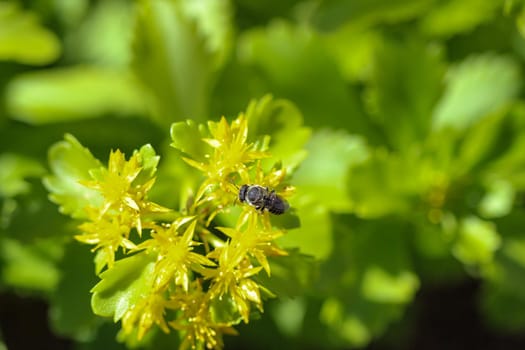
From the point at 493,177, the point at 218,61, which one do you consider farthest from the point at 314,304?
the point at 218,61

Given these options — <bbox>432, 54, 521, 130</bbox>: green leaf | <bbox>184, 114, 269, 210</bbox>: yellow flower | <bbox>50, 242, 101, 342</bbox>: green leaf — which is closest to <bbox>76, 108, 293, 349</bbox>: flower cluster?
<bbox>184, 114, 269, 210</bbox>: yellow flower

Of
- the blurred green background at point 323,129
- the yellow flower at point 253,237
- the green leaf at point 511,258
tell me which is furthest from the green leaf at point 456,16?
the yellow flower at point 253,237

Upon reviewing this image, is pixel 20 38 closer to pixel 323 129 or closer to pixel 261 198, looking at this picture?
pixel 323 129

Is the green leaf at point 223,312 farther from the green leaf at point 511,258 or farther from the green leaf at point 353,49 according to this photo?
the green leaf at point 353,49

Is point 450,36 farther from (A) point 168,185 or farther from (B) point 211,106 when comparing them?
(A) point 168,185

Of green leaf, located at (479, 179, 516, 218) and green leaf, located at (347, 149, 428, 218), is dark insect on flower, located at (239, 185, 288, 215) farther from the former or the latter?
green leaf, located at (479, 179, 516, 218)
